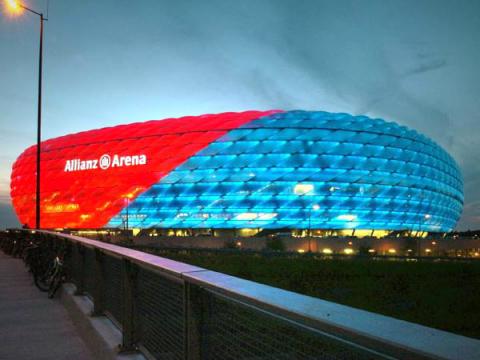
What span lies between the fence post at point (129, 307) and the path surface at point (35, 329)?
1.02m

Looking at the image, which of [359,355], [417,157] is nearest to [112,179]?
[417,157]

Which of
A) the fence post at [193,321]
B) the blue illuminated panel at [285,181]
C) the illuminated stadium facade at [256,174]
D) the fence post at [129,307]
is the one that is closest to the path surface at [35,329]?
the fence post at [129,307]

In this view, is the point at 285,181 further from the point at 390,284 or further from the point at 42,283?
the point at 42,283

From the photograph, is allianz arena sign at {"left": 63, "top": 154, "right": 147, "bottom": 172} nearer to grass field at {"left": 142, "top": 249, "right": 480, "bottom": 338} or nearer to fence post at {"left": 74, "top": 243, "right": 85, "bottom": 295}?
grass field at {"left": 142, "top": 249, "right": 480, "bottom": 338}

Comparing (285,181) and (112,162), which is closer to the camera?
(285,181)

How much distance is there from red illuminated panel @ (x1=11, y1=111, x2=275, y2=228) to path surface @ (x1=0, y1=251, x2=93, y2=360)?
57810 mm

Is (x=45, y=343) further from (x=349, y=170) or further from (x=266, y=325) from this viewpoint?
(x=349, y=170)

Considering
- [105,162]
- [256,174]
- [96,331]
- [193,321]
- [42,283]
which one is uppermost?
[105,162]

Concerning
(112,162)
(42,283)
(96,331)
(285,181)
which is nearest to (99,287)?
(96,331)

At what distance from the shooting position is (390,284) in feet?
55.4

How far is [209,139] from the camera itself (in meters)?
66.6

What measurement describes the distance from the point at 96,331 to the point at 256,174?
60.4 m

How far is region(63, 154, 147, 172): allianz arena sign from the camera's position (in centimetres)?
6994

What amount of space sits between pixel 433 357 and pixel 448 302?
1359 cm
